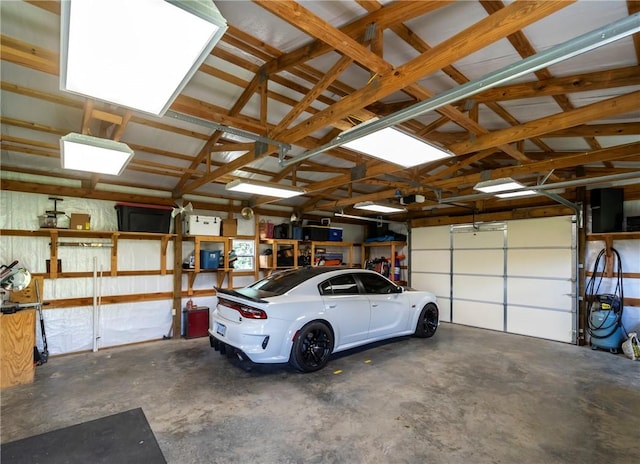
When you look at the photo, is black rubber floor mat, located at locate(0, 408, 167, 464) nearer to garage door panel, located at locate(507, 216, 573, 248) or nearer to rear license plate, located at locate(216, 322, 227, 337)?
rear license plate, located at locate(216, 322, 227, 337)

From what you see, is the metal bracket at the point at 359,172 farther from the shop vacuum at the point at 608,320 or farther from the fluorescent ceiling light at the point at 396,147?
the shop vacuum at the point at 608,320

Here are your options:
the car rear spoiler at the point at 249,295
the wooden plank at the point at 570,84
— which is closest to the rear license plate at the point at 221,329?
the car rear spoiler at the point at 249,295

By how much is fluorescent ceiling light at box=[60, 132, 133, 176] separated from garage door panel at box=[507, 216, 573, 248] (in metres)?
6.69

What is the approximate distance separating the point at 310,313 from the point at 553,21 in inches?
134

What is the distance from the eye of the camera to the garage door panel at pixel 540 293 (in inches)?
222

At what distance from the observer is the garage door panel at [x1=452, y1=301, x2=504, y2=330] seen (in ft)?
21.1

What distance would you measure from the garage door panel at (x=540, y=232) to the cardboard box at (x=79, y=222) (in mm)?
7528

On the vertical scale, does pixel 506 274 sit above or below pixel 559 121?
below

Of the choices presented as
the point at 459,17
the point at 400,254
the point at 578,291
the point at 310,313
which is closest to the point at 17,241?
the point at 310,313

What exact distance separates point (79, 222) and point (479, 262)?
7.38m

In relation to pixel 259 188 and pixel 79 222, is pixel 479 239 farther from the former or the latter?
pixel 79 222

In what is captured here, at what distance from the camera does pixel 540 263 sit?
19.5 feet

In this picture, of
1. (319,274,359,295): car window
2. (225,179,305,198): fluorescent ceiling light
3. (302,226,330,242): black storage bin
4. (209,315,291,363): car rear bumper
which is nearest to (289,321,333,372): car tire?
(209,315,291,363): car rear bumper

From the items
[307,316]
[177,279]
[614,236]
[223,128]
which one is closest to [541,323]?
[614,236]
